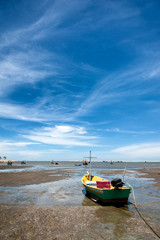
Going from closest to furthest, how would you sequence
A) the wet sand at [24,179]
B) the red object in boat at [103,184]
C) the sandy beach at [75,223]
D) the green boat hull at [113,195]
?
the sandy beach at [75,223], the green boat hull at [113,195], the red object in boat at [103,184], the wet sand at [24,179]

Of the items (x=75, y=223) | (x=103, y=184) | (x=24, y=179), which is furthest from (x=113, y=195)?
(x=24, y=179)

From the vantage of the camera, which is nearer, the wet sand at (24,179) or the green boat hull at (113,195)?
the green boat hull at (113,195)

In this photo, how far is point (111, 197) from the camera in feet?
44.1

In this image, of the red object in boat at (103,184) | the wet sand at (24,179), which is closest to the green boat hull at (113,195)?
the red object in boat at (103,184)

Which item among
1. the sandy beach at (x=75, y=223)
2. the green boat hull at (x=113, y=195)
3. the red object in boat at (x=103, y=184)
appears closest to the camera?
the sandy beach at (x=75, y=223)

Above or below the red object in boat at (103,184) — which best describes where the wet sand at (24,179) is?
below

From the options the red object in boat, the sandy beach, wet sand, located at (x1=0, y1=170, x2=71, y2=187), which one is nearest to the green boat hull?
the sandy beach

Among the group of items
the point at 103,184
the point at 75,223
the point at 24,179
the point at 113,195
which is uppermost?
the point at 103,184

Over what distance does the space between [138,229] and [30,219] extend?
6.87m

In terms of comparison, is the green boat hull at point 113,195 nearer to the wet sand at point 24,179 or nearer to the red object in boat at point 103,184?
the red object in boat at point 103,184

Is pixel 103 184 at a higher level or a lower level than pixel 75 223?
higher

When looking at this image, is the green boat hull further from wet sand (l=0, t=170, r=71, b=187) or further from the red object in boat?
wet sand (l=0, t=170, r=71, b=187)

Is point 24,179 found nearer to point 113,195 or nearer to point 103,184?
point 103,184

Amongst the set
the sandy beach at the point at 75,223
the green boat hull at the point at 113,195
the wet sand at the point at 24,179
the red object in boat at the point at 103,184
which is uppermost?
the red object in boat at the point at 103,184
